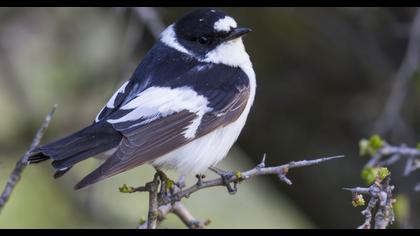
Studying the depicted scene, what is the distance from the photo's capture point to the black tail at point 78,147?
2.62m

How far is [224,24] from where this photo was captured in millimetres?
3285

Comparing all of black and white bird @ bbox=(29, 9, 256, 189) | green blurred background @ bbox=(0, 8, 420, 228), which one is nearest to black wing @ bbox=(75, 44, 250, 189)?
black and white bird @ bbox=(29, 9, 256, 189)

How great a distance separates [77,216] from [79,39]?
1.06 metres

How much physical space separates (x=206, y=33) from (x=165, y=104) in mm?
500

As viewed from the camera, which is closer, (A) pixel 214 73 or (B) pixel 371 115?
(A) pixel 214 73

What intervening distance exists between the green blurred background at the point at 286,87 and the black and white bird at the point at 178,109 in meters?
0.60

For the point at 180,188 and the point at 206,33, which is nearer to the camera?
the point at 180,188

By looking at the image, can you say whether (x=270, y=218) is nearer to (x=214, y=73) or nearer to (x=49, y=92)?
(x=49, y=92)

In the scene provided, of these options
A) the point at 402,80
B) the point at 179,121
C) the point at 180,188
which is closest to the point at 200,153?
the point at 179,121

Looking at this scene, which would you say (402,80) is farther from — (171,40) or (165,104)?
(165,104)

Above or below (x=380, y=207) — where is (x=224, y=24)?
above

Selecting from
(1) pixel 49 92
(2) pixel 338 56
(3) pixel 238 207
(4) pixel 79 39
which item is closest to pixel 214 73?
(2) pixel 338 56

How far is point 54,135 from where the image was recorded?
14.3ft

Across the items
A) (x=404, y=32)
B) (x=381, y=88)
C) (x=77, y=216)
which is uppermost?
(x=404, y=32)
